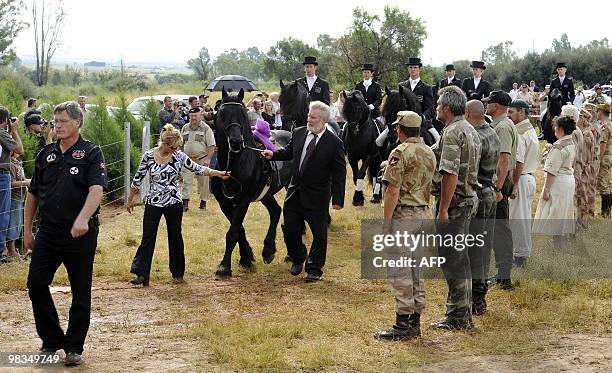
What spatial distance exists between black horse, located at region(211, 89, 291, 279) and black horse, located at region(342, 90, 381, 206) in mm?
4396

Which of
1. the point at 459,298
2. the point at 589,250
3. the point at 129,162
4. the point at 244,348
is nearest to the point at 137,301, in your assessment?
the point at 244,348

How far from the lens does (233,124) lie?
10.1 metres

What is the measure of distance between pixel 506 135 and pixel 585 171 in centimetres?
366

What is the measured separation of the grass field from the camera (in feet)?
22.4

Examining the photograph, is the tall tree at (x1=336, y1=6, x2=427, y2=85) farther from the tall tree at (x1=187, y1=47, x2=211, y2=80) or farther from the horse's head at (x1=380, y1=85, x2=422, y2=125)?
the tall tree at (x1=187, y1=47, x2=211, y2=80)

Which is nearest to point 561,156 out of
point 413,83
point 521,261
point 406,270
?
point 521,261

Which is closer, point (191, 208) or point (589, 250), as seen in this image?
point (589, 250)

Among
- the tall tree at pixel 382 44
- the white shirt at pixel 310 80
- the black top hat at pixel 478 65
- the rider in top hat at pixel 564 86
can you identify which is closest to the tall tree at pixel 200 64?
the tall tree at pixel 382 44

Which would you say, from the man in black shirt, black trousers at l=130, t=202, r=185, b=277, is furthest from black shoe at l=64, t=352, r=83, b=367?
black trousers at l=130, t=202, r=185, b=277

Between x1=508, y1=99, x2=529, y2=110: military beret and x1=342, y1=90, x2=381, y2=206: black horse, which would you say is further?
x1=342, y1=90, x2=381, y2=206: black horse

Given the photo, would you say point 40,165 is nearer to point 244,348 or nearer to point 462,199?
point 244,348

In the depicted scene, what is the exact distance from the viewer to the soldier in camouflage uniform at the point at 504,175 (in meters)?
8.81

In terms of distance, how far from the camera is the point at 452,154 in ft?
23.9

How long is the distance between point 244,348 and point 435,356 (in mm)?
1583
